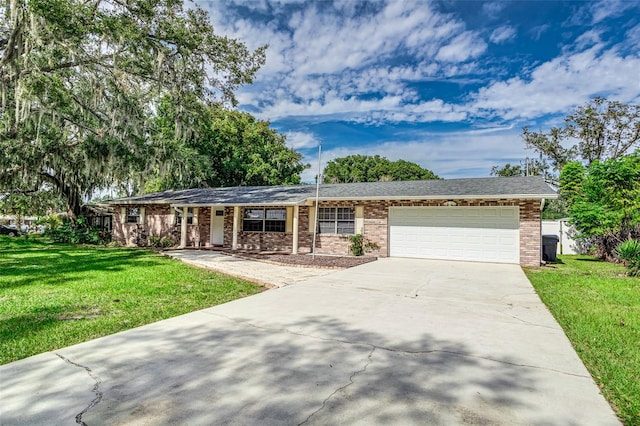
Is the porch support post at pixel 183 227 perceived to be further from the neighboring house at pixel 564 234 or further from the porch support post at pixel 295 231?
the neighboring house at pixel 564 234

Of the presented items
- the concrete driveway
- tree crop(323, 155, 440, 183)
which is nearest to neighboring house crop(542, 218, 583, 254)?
the concrete driveway

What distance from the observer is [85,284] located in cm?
716

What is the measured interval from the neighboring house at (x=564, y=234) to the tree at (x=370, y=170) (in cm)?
2590

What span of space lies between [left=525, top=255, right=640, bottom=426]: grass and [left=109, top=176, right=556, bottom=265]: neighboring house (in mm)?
2811

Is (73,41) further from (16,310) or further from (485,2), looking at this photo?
(485,2)

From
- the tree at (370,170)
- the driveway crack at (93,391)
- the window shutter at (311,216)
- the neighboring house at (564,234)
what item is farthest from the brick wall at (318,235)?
the tree at (370,170)

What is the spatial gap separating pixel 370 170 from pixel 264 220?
104ft

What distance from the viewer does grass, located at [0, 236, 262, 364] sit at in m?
4.16

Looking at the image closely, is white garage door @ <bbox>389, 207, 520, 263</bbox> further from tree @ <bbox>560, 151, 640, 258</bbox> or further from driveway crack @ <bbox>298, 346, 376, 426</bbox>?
driveway crack @ <bbox>298, 346, 376, 426</bbox>

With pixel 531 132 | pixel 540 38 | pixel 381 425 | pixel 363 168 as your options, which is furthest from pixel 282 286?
pixel 363 168

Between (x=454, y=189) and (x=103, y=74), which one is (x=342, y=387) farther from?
(x=103, y=74)

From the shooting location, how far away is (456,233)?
1248 centimetres

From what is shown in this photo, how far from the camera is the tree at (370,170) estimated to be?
4372cm

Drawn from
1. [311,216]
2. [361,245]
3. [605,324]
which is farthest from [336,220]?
[605,324]
